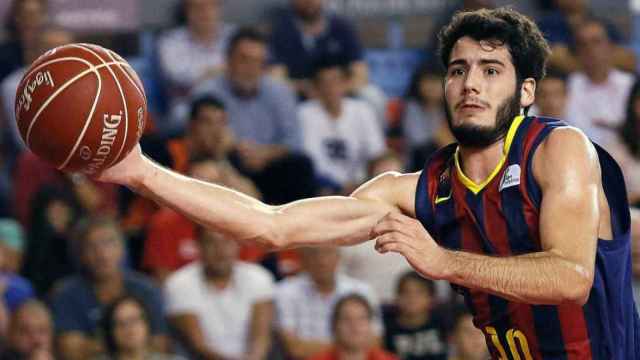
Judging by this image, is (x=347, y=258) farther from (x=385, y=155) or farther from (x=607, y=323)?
(x=607, y=323)

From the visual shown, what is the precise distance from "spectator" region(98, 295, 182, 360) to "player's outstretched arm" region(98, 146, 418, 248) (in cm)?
267

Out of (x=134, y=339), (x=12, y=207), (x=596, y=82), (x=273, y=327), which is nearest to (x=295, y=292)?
(x=273, y=327)

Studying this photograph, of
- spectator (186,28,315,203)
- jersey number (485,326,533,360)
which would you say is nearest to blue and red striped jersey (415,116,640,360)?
jersey number (485,326,533,360)

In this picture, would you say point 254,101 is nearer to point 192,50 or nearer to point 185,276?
point 192,50

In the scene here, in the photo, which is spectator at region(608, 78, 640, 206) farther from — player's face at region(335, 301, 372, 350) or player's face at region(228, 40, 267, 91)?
player's face at region(228, 40, 267, 91)

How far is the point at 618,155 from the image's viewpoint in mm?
9188

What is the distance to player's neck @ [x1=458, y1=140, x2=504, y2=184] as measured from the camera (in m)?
4.89

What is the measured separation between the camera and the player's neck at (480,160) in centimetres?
489

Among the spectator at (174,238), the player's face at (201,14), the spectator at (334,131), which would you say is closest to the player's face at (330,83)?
the spectator at (334,131)

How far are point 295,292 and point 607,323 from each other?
377cm

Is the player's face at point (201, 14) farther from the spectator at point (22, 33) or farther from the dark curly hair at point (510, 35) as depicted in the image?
the dark curly hair at point (510, 35)

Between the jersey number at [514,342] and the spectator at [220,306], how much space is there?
3319 millimetres

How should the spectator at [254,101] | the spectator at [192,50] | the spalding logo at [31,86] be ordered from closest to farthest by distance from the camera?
the spalding logo at [31,86]
the spectator at [254,101]
the spectator at [192,50]

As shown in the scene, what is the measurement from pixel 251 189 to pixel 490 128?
13.4 feet
